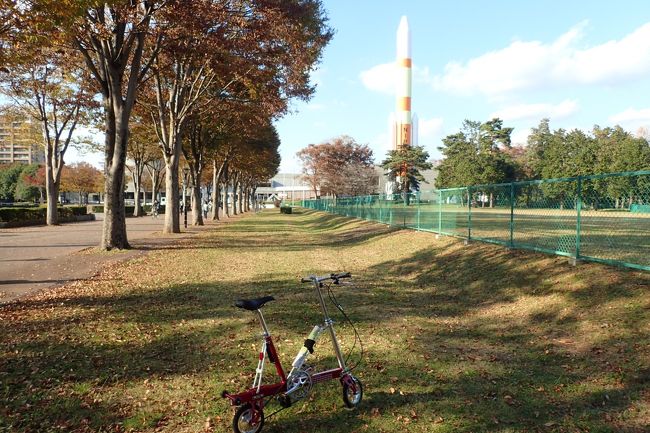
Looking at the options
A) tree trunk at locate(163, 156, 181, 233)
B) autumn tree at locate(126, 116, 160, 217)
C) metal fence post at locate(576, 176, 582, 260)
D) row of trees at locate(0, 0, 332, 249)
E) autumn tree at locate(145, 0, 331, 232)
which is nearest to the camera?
metal fence post at locate(576, 176, 582, 260)

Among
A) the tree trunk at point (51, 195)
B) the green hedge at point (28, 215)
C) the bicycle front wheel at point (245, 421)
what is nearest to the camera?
the bicycle front wheel at point (245, 421)

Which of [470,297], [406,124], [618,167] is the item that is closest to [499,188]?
[470,297]

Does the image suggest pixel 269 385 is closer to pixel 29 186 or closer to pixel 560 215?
pixel 560 215

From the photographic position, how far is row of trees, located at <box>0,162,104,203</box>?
69.2 metres

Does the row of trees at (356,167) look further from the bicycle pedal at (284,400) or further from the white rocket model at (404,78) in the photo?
the bicycle pedal at (284,400)

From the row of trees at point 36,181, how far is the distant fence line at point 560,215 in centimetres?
6514

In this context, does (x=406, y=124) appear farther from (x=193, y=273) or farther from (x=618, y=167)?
(x=193, y=273)

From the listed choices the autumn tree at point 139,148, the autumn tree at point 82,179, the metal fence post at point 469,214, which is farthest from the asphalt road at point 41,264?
the autumn tree at point 82,179

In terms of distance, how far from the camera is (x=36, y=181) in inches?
2936

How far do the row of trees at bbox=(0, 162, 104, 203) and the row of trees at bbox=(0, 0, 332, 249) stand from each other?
4634cm

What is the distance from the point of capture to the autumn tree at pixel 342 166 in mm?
63125

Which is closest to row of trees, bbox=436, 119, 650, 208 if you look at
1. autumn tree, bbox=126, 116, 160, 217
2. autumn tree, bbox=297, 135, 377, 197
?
autumn tree, bbox=297, 135, 377, 197

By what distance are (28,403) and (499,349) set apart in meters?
4.62

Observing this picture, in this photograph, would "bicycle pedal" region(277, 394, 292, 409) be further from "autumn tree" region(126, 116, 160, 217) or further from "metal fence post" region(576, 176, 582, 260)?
"autumn tree" region(126, 116, 160, 217)
